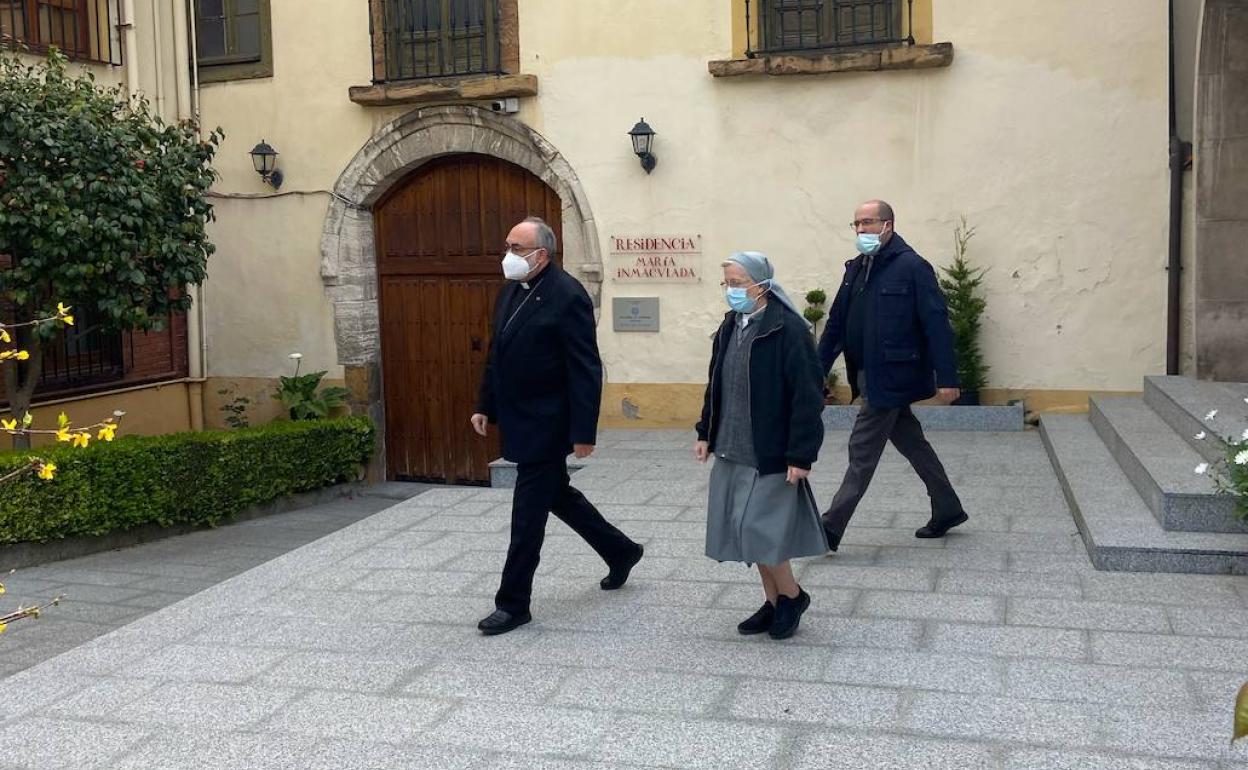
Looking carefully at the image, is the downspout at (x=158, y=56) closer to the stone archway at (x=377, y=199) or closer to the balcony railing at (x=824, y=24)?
the stone archway at (x=377, y=199)

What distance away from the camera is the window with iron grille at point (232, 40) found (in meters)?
11.9

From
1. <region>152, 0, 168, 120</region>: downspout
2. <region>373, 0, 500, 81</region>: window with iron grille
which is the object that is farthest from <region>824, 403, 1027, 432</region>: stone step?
<region>152, 0, 168, 120</region>: downspout

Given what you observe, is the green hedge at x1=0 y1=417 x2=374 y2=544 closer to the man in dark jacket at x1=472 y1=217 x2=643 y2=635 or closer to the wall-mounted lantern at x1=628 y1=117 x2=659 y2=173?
the wall-mounted lantern at x1=628 y1=117 x2=659 y2=173

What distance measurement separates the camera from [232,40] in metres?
12.1

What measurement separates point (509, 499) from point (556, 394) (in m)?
2.85

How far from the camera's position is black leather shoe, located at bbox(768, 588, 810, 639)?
4.97 meters

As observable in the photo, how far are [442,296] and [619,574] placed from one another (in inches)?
250

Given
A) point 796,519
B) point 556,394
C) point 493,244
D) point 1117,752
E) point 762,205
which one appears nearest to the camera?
point 1117,752

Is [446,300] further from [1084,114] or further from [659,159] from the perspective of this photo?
[1084,114]

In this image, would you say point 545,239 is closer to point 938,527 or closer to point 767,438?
point 767,438

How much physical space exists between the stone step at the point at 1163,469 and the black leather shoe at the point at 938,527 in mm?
906

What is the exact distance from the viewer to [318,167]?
11758 mm

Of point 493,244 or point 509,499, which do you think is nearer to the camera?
point 509,499

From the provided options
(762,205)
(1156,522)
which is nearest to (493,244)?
(762,205)
